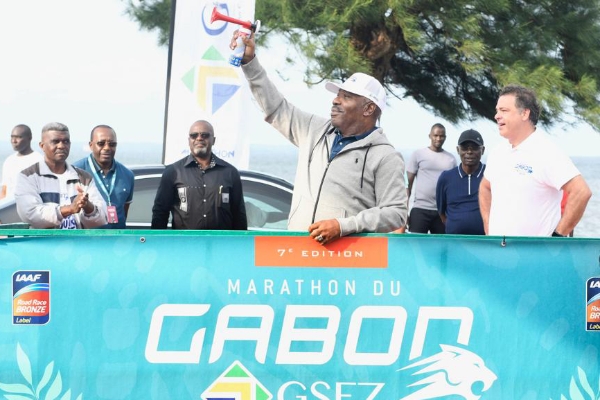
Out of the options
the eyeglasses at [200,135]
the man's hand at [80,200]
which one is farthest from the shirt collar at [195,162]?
the man's hand at [80,200]

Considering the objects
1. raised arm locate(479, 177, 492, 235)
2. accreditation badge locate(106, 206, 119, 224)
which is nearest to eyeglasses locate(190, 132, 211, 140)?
accreditation badge locate(106, 206, 119, 224)

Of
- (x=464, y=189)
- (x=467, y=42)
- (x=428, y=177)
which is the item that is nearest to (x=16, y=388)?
(x=464, y=189)

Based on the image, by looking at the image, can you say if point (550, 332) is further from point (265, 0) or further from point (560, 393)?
point (265, 0)

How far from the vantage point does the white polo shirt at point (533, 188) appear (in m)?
5.65

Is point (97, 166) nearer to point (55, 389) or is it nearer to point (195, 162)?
point (195, 162)

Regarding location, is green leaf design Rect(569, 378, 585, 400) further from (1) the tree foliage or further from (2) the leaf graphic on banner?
(1) the tree foliage

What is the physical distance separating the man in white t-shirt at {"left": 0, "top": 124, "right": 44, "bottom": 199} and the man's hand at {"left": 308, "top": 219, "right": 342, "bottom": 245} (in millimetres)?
4985

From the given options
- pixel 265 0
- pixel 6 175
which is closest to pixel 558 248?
pixel 6 175

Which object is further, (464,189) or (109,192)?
(464,189)

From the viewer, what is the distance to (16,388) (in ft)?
15.6

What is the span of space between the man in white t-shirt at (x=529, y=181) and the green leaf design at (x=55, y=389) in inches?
97.2

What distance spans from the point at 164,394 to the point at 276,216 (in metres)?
3.66

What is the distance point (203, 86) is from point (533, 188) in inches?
171

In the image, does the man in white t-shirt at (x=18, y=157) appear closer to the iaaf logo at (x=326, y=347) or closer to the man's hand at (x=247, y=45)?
the man's hand at (x=247, y=45)
